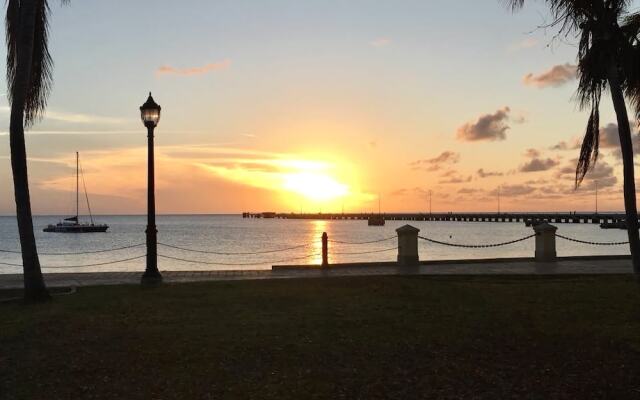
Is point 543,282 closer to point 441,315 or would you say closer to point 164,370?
point 441,315

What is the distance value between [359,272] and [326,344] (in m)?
10.2

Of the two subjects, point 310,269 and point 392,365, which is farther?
point 310,269

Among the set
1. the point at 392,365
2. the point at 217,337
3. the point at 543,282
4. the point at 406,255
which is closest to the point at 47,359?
the point at 217,337

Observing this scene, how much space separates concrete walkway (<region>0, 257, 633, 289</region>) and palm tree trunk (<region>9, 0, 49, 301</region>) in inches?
114

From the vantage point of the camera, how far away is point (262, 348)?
8453 mm

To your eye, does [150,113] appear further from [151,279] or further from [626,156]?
[626,156]

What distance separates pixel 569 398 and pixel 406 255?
14.2 meters

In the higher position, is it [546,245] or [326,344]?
[546,245]

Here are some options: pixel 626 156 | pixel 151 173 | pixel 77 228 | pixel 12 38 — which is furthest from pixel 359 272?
pixel 77 228

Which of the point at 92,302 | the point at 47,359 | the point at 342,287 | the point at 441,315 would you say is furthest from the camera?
the point at 342,287

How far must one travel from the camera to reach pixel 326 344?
28.4 ft

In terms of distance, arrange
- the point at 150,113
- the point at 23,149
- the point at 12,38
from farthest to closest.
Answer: the point at 150,113 → the point at 12,38 → the point at 23,149

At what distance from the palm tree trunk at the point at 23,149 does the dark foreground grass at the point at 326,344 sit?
2.15ft

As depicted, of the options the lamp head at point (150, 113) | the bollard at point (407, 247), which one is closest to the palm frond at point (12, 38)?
the lamp head at point (150, 113)
